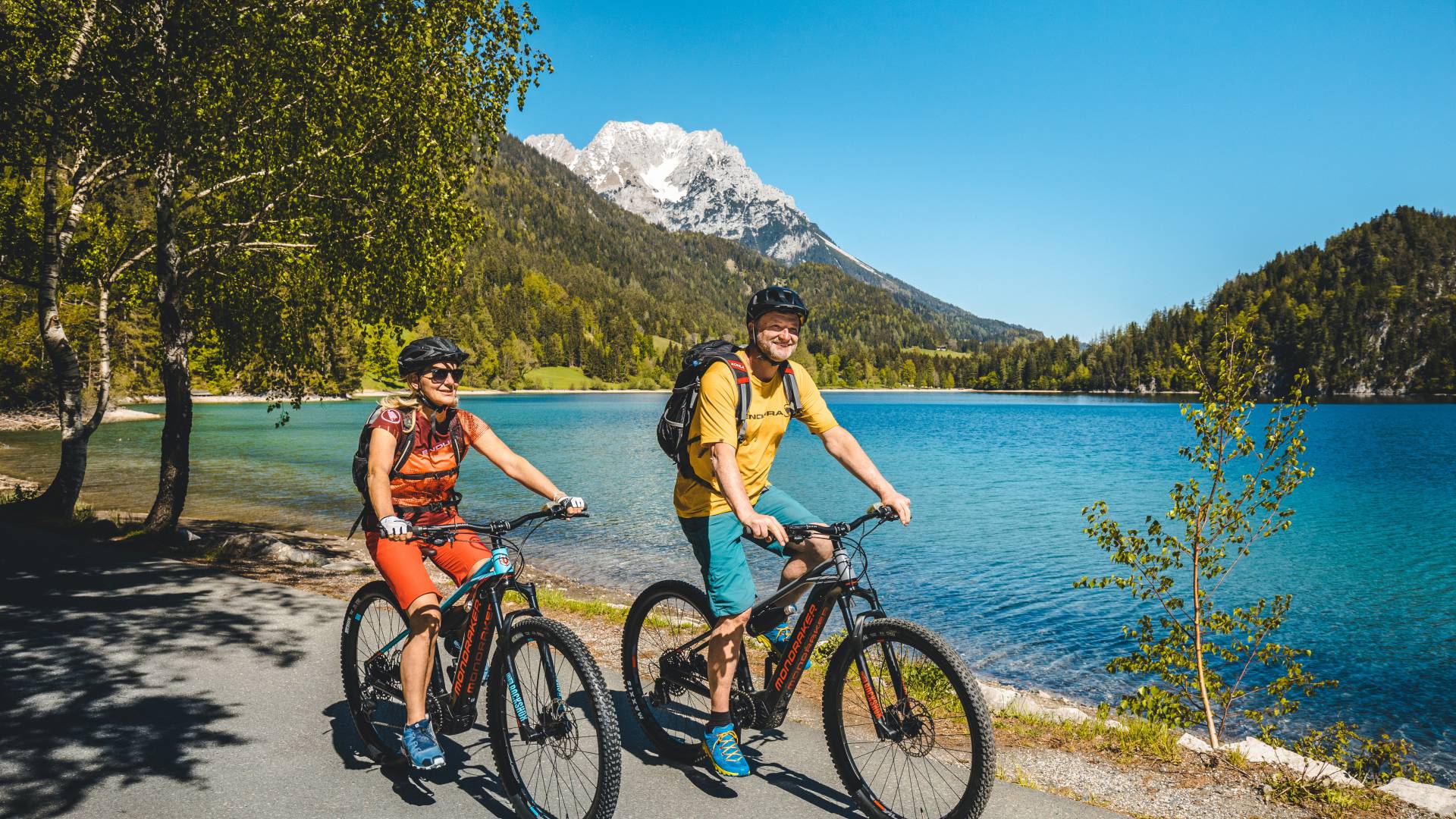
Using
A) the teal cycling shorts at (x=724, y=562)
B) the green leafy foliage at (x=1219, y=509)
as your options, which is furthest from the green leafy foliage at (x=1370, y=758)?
the teal cycling shorts at (x=724, y=562)

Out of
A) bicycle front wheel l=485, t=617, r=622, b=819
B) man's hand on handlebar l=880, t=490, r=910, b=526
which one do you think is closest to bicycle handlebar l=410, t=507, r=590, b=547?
bicycle front wheel l=485, t=617, r=622, b=819

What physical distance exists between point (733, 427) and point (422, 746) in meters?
2.70

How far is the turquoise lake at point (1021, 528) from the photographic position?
560 inches

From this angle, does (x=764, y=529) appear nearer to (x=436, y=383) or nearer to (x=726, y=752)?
(x=726, y=752)

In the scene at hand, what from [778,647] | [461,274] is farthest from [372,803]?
[461,274]

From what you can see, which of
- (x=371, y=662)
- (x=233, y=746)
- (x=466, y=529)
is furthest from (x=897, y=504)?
(x=233, y=746)

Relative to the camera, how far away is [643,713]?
563cm

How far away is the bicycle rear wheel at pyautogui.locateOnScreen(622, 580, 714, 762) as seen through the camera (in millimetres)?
5379

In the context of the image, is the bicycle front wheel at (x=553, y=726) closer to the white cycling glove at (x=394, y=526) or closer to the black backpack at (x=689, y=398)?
the white cycling glove at (x=394, y=526)

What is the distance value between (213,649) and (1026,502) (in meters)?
32.8

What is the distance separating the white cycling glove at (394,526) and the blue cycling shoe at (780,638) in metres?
2.32

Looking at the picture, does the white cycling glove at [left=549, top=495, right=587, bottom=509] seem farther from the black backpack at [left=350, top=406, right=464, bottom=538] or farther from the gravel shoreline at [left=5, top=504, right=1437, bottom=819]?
the gravel shoreline at [left=5, top=504, right=1437, bottom=819]

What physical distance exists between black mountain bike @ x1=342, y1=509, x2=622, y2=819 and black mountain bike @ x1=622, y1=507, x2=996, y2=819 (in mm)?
1107

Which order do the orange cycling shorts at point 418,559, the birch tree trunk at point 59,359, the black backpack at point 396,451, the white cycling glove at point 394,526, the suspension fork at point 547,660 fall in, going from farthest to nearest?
the birch tree trunk at point 59,359 < the black backpack at point 396,451 < the orange cycling shorts at point 418,559 < the white cycling glove at point 394,526 < the suspension fork at point 547,660
